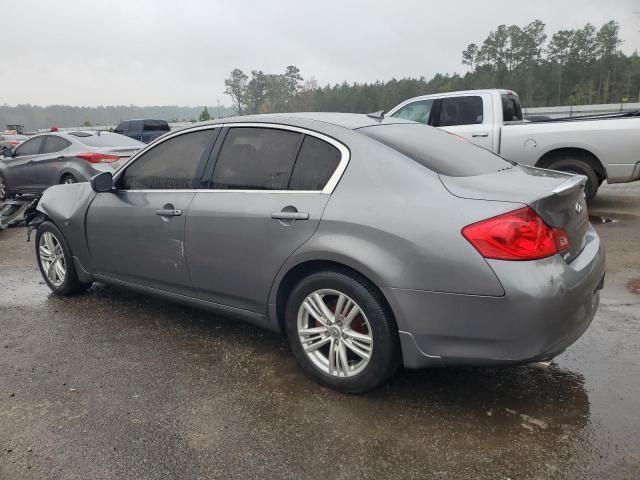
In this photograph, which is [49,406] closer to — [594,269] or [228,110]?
[594,269]

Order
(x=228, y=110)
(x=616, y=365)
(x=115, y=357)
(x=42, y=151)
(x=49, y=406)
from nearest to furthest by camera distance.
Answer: (x=49, y=406) < (x=616, y=365) < (x=115, y=357) < (x=42, y=151) < (x=228, y=110)

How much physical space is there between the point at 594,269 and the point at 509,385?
827mm

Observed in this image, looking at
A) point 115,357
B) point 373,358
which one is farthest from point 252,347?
point 373,358

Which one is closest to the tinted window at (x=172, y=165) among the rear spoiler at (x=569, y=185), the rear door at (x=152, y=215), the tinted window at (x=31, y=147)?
the rear door at (x=152, y=215)

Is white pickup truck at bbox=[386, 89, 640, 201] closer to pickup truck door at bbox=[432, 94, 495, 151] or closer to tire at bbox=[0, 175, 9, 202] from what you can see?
pickup truck door at bbox=[432, 94, 495, 151]

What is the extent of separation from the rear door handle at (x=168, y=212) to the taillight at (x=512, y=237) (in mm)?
2021

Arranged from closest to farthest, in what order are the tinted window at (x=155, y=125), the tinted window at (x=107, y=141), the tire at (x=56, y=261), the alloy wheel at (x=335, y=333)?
1. the alloy wheel at (x=335, y=333)
2. the tire at (x=56, y=261)
3. the tinted window at (x=107, y=141)
4. the tinted window at (x=155, y=125)

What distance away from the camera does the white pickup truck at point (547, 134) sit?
729 cm

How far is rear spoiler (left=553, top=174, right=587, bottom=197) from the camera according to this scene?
266 cm

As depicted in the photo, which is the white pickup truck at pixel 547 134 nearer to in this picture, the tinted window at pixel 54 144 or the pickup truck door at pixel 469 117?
the pickup truck door at pixel 469 117

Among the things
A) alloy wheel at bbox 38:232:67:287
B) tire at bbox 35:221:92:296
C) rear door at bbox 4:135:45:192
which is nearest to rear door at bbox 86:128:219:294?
tire at bbox 35:221:92:296

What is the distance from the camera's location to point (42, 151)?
1063 cm

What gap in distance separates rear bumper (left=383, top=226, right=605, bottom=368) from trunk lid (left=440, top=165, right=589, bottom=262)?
0.20 metres

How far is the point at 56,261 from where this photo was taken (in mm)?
4863
